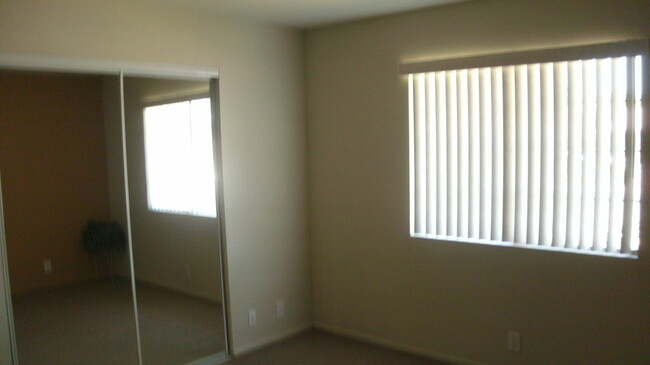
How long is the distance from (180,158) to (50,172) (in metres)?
0.86

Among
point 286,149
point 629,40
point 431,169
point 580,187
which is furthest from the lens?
point 286,149

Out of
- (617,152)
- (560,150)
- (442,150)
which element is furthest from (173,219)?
(617,152)

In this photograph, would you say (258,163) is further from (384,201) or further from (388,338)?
(388,338)

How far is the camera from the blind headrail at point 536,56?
119 inches

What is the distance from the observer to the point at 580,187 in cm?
327

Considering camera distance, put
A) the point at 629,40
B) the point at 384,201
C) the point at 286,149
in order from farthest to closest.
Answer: the point at 286,149
the point at 384,201
the point at 629,40

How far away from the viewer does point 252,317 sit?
14.1 ft

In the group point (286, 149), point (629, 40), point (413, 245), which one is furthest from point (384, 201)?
point (629, 40)

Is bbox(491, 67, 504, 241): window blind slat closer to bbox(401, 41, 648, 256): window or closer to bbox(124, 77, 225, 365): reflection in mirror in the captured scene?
bbox(401, 41, 648, 256): window

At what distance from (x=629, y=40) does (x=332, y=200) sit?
7.87ft

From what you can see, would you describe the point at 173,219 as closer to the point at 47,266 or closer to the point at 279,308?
the point at 47,266

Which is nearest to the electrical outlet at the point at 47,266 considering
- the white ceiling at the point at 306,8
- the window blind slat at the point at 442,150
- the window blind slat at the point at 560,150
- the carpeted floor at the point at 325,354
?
the carpeted floor at the point at 325,354

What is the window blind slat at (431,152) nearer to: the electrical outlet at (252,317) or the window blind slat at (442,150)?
the window blind slat at (442,150)

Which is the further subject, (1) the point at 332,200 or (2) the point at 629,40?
(1) the point at 332,200
